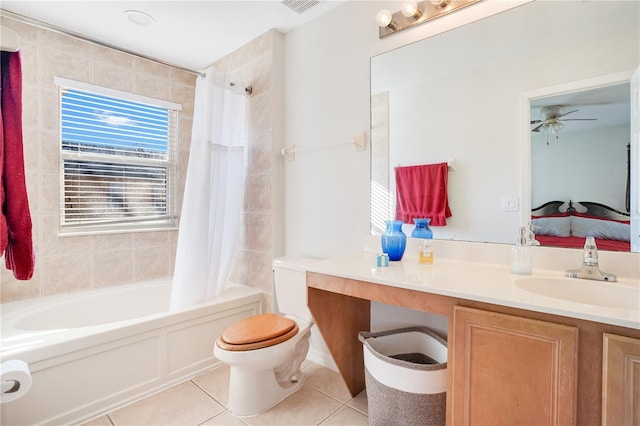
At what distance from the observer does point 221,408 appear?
1.68 metres

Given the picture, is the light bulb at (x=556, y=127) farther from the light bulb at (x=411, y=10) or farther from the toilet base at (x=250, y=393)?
the toilet base at (x=250, y=393)

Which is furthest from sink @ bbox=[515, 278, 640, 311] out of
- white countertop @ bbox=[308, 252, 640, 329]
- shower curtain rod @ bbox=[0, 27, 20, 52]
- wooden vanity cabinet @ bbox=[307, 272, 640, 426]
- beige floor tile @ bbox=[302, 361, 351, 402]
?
shower curtain rod @ bbox=[0, 27, 20, 52]

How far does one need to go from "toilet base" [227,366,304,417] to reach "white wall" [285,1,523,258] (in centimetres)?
85

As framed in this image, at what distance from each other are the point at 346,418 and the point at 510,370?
39.3 inches

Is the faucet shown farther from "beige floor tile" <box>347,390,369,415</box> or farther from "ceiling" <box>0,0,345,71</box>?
"ceiling" <box>0,0,345,71</box>

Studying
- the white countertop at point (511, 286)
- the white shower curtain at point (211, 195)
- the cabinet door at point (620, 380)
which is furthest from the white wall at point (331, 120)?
the cabinet door at point (620, 380)

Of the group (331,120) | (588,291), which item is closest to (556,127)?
(588,291)

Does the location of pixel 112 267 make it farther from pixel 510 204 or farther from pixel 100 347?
pixel 510 204

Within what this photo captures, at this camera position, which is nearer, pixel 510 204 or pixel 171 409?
pixel 510 204

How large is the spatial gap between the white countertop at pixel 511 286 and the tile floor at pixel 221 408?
0.83m

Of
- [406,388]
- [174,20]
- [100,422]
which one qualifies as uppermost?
[174,20]

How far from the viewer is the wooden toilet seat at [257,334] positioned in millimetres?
1549

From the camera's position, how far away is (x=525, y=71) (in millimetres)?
1388

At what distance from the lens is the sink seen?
1.08 metres
